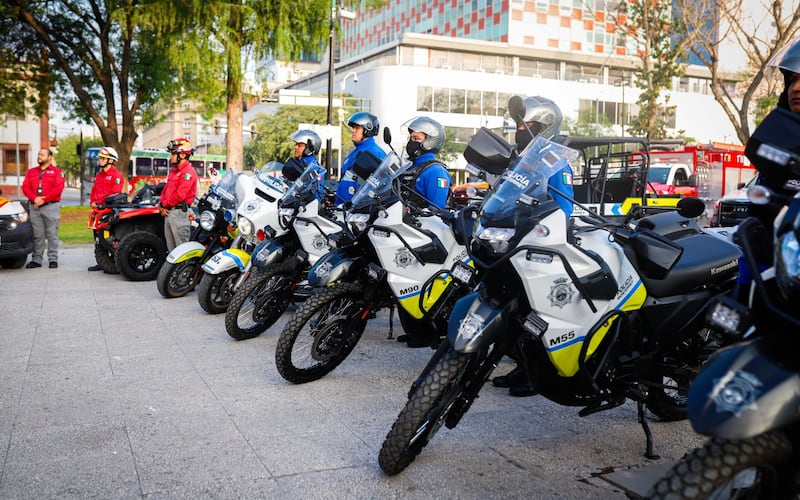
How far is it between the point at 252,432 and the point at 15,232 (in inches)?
346

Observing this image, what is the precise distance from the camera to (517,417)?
4.66m

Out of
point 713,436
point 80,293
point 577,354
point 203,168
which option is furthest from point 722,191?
point 203,168

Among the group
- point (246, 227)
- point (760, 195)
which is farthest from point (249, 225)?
point (760, 195)

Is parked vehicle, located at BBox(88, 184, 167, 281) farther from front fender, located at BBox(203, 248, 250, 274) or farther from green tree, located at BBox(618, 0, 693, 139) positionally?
green tree, located at BBox(618, 0, 693, 139)

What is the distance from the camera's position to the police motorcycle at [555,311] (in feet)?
11.5

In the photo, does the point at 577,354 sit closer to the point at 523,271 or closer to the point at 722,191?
the point at 523,271

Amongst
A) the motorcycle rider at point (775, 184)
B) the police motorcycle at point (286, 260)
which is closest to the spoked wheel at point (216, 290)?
the police motorcycle at point (286, 260)

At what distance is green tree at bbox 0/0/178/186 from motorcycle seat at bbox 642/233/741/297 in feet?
63.4

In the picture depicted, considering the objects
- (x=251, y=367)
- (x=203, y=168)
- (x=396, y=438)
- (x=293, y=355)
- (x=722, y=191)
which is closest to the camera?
(x=396, y=438)

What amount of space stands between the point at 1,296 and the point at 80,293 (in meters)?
0.87

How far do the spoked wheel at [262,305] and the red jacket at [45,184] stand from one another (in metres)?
6.71

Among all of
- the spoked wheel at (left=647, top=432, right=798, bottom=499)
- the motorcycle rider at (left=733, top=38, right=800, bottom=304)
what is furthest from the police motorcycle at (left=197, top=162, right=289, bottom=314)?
the spoked wheel at (left=647, top=432, right=798, bottom=499)

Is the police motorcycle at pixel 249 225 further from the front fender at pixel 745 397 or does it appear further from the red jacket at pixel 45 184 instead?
the front fender at pixel 745 397

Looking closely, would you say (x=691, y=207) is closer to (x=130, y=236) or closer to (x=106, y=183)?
(x=130, y=236)
